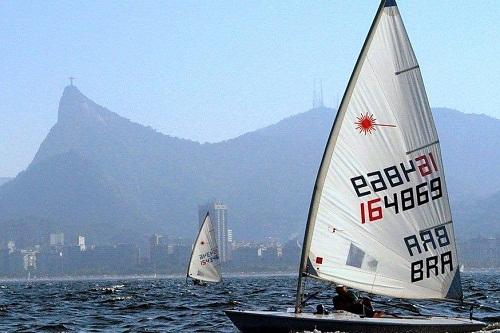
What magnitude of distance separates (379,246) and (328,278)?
1.60 meters

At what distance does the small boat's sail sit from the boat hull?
224 ft

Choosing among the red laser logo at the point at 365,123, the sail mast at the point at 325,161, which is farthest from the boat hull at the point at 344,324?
the red laser logo at the point at 365,123

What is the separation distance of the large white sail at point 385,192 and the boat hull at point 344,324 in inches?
32.3

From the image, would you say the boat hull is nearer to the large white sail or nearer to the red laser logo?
the large white sail

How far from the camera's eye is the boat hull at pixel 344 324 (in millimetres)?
26594

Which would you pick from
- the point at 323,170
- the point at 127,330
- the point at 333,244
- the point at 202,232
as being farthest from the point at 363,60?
the point at 202,232

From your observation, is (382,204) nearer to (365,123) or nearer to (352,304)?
(365,123)

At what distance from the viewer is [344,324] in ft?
87.5

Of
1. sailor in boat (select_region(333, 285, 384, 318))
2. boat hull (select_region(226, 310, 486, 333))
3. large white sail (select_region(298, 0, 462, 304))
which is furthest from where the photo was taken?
sailor in boat (select_region(333, 285, 384, 318))

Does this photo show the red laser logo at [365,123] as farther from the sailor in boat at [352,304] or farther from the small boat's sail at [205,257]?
the small boat's sail at [205,257]

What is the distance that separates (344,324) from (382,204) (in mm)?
3229

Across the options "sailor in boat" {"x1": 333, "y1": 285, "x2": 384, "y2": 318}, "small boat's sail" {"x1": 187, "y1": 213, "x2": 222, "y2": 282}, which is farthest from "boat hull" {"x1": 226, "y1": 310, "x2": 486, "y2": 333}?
"small boat's sail" {"x1": 187, "y1": 213, "x2": 222, "y2": 282}

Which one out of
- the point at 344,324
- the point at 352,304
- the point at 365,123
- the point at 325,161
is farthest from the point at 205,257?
the point at 325,161

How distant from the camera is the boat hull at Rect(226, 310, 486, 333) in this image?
26594mm
